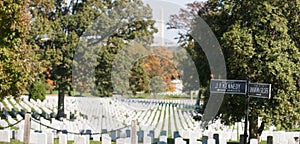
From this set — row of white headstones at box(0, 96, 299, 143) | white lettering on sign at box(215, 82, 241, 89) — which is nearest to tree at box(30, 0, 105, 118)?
row of white headstones at box(0, 96, 299, 143)

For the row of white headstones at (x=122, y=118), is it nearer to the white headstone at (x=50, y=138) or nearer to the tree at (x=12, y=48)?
the white headstone at (x=50, y=138)

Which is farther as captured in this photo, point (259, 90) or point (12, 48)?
point (12, 48)

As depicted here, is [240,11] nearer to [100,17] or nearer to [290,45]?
[290,45]

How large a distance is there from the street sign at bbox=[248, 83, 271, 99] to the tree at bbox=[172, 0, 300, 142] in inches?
116

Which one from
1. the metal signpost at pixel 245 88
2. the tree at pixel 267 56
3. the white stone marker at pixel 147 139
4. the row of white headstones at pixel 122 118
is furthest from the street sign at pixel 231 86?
the tree at pixel 267 56

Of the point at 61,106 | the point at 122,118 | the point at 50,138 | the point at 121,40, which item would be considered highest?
the point at 121,40

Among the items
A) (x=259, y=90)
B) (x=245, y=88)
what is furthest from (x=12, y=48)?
(x=259, y=90)

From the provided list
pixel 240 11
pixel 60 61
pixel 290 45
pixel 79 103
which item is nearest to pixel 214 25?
pixel 240 11

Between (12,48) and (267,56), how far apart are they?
6.36 m

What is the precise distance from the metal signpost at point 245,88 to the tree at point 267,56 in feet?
8.34

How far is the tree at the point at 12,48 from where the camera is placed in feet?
45.1

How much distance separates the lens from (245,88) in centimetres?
1176

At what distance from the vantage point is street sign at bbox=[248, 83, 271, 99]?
11.2 metres

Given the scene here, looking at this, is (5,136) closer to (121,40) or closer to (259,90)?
(259,90)
